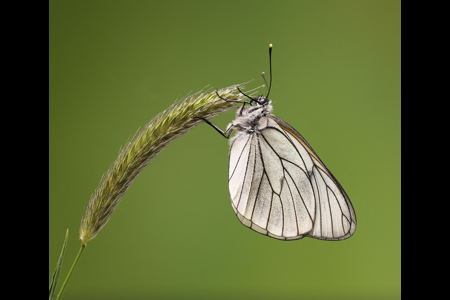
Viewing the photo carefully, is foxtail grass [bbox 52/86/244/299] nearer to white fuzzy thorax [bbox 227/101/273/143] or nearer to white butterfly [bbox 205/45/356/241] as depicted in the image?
white fuzzy thorax [bbox 227/101/273/143]

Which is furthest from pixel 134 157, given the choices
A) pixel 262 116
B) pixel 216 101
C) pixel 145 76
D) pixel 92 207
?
pixel 145 76

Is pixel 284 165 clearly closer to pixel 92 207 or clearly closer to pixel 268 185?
pixel 268 185

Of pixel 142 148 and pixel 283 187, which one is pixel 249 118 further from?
pixel 142 148

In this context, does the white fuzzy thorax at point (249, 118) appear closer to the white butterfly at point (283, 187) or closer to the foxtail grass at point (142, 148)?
the white butterfly at point (283, 187)

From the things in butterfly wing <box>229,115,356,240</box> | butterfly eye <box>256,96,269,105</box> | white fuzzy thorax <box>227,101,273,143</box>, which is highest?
butterfly eye <box>256,96,269,105</box>

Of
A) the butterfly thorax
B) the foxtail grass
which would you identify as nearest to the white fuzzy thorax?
the butterfly thorax

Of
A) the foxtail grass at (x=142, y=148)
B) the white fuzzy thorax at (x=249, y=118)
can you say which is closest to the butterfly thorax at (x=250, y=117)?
the white fuzzy thorax at (x=249, y=118)

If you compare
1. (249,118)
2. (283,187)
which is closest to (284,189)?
(283,187)
